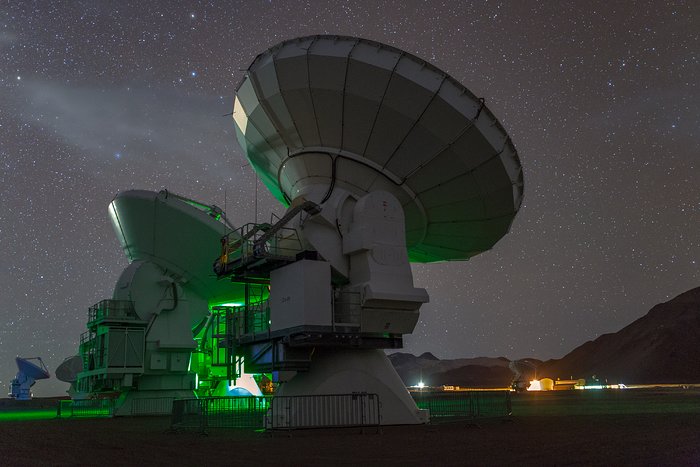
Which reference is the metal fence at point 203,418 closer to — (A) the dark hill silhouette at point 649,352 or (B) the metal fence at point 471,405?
(B) the metal fence at point 471,405

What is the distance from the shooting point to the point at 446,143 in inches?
805

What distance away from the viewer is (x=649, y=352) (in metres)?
132

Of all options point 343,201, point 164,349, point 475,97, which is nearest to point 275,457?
point 343,201

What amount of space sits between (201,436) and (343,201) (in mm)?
8135

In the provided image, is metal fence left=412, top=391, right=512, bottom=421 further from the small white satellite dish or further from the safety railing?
the small white satellite dish

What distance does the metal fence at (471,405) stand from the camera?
2214 centimetres

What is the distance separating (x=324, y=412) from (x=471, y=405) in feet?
16.9

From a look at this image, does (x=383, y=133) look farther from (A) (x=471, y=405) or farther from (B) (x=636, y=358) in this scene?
(B) (x=636, y=358)

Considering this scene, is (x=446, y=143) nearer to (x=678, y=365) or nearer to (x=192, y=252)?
(x=192, y=252)

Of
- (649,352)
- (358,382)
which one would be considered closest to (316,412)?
(358,382)

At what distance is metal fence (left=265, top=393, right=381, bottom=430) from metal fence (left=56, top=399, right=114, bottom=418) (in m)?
17.0

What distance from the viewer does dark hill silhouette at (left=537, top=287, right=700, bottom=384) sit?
121 metres

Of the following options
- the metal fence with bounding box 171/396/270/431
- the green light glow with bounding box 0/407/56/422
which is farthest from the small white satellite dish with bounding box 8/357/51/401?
the metal fence with bounding box 171/396/270/431

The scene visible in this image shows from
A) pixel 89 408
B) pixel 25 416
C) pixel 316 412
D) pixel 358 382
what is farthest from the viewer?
pixel 89 408
